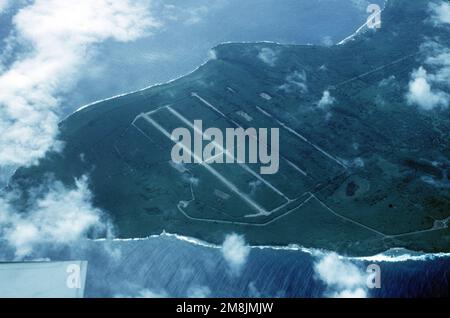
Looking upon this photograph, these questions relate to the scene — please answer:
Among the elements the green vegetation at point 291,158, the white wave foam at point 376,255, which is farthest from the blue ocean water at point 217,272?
the green vegetation at point 291,158

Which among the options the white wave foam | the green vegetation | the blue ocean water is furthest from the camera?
the green vegetation

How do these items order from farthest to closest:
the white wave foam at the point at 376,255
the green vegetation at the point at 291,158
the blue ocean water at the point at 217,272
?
the green vegetation at the point at 291,158 < the white wave foam at the point at 376,255 < the blue ocean water at the point at 217,272

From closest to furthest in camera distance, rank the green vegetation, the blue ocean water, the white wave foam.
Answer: the blue ocean water, the white wave foam, the green vegetation

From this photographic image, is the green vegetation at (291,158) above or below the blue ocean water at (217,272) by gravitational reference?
above

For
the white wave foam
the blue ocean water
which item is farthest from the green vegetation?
the blue ocean water

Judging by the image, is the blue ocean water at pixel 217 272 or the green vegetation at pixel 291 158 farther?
the green vegetation at pixel 291 158

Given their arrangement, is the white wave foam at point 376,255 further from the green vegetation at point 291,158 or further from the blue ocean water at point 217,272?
the green vegetation at point 291,158

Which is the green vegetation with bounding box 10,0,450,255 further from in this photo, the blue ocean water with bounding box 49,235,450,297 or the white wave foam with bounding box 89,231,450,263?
the blue ocean water with bounding box 49,235,450,297

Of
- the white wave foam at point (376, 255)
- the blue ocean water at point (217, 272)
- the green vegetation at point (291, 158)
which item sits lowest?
the blue ocean water at point (217, 272)

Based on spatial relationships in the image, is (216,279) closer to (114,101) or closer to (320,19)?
(114,101)

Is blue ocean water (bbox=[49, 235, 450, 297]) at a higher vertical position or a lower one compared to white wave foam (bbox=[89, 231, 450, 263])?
lower
